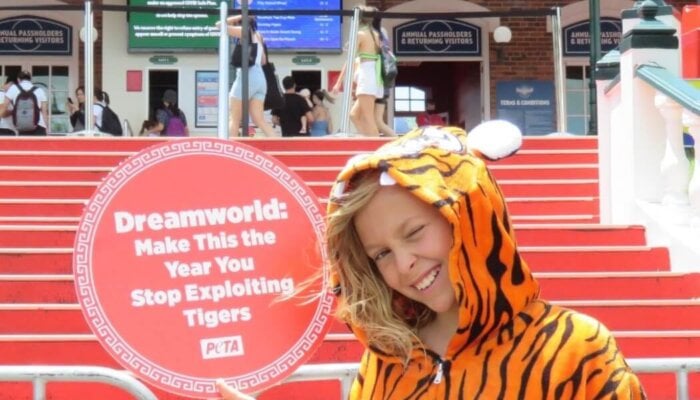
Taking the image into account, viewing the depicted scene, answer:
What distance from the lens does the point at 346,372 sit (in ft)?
9.20

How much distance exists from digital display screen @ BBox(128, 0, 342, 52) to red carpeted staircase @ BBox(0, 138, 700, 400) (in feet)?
24.6

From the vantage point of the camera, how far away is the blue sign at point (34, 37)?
54.6ft

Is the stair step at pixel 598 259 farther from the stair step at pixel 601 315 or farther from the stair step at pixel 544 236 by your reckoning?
the stair step at pixel 601 315

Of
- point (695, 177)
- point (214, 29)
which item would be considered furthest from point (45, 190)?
point (214, 29)

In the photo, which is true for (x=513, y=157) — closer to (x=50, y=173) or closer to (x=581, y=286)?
(x=581, y=286)

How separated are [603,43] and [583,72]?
54 cm

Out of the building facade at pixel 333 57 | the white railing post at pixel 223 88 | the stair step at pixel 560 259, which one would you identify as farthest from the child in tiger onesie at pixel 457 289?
the building facade at pixel 333 57

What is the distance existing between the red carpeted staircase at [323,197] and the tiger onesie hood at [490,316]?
299cm

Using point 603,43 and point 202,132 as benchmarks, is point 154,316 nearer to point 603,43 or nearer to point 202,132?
point 202,132

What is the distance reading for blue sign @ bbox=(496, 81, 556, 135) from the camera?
16875mm

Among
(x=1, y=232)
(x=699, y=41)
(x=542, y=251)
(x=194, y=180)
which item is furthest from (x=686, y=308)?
(x=699, y=41)

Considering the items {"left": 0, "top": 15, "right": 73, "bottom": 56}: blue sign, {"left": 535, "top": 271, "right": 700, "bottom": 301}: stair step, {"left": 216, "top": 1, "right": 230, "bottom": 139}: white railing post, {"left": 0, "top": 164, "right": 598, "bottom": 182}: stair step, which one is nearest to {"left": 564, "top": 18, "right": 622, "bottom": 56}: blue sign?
{"left": 0, "top": 15, "right": 73, "bottom": 56}: blue sign

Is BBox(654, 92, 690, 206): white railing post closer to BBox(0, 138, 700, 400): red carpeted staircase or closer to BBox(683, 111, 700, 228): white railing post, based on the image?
BBox(683, 111, 700, 228): white railing post

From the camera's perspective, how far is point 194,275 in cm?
190
